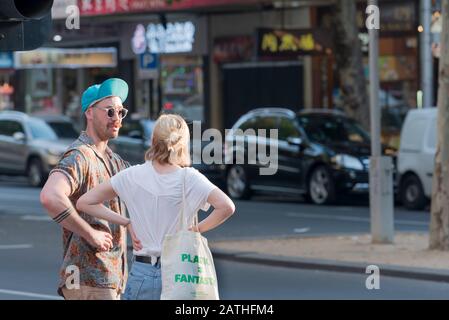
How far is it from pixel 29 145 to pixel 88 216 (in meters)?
24.5

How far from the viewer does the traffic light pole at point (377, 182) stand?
15.7 m

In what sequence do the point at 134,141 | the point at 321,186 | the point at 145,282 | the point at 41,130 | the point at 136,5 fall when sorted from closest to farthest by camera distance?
the point at 145,282 < the point at 321,186 < the point at 134,141 < the point at 41,130 < the point at 136,5

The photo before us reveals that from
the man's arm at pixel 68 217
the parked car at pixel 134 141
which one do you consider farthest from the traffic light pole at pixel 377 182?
the parked car at pixel 134 141

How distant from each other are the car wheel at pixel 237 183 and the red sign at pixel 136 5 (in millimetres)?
6898

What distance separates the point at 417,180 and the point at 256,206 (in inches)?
127

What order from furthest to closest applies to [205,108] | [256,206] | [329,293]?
[205,108] < [256,206] < [329,293]

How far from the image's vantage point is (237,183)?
25438 millimetres

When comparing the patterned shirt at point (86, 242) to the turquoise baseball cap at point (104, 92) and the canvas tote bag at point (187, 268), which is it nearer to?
the turquoise baseball cap at point (104, 92)

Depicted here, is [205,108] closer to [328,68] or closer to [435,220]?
[328,68]

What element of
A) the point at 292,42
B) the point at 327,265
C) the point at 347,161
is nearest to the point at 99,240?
the point at 327,265

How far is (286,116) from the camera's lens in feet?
81.3

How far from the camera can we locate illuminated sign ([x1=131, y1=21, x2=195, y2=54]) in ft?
116

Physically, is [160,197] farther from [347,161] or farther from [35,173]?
[35,173]

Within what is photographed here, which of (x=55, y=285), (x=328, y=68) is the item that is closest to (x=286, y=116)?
(x=328, y=68)
